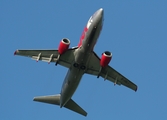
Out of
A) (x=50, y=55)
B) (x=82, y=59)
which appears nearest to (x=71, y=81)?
(x=82, y=59)

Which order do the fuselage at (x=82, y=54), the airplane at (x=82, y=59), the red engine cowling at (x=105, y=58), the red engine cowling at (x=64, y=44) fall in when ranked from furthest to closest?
1. the red engine cowling at (x=105, y=58)
2. the red engine cowling at (x=64, y=44)
3. the airplane at (x=82, y=59)
4. the fuselage at (x=82, y=54)

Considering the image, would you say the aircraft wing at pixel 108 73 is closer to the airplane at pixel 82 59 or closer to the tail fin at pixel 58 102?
the airplane at pixel 82 59

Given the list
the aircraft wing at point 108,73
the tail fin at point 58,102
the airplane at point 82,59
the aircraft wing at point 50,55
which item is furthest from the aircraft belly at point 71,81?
the tail fin at point 58,102

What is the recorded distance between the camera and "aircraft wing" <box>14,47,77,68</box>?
4828 centimetres

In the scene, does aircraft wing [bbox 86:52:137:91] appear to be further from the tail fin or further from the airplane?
the tail fin

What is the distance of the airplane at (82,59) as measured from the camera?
45.9 meters

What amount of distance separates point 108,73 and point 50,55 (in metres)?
7.85

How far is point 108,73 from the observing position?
5091 centimetres

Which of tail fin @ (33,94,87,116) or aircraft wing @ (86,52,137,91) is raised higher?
aircraft wing @ (86,52,137,91)

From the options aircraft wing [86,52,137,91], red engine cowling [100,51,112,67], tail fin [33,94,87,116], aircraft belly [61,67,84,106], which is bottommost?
tail fin [33,94,87,116]

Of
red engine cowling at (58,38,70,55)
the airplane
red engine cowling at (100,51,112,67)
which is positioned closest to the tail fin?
the airplane

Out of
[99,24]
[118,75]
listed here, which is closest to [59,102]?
[118,75]

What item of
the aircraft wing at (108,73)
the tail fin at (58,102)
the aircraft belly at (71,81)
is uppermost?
the aircraft wing at (108,73)

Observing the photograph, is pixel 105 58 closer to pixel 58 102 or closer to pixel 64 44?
pixel 64 44
